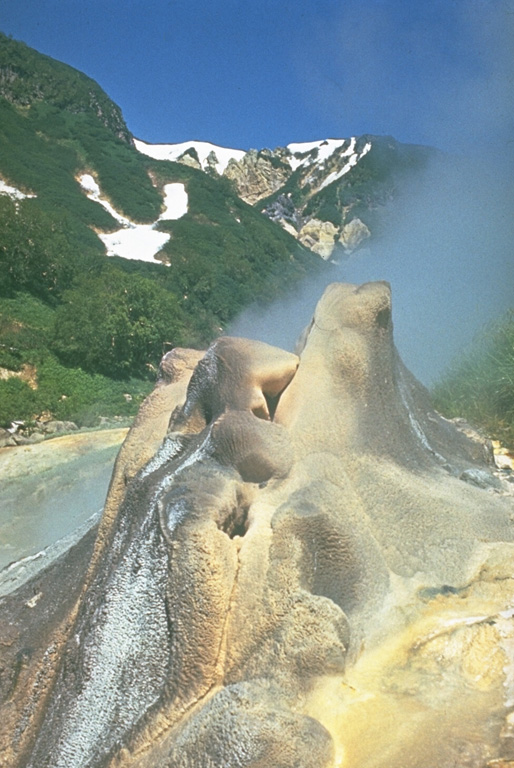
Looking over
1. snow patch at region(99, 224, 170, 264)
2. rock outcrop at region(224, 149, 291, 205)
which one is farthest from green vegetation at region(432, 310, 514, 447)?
rock outcrop at region(224, 149, 291, 205)

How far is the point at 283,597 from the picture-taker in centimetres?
206

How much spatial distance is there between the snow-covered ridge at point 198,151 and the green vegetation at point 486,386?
72.8 m

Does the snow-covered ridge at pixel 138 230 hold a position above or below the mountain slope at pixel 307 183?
below

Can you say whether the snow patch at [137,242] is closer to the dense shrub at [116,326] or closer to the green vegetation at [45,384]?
the dense shrub at [116,326]

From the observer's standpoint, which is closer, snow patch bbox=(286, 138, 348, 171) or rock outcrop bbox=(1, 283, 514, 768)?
rock outcrop bbox=(1, 283, 514, 768)

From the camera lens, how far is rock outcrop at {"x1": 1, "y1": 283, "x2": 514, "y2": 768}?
183cm

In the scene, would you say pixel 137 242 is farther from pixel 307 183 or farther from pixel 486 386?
pixel 307 183

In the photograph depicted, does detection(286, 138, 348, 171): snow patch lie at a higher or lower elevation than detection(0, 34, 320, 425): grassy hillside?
higher

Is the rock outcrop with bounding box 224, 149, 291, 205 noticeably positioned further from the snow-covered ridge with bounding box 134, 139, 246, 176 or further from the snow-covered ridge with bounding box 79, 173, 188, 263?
the snow-covered ridge with bounding box 79, 173, 188, 263

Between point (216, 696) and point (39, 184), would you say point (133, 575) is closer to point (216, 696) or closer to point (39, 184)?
point (216, 696)

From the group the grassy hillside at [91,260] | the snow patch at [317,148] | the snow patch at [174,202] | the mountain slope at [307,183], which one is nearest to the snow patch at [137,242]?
the grassy hillside at [91,260]

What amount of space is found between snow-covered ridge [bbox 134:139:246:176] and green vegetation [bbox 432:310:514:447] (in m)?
72.8

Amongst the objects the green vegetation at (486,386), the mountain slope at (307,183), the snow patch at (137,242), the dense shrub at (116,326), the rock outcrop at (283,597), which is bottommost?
the rock outcrop at (283,597)

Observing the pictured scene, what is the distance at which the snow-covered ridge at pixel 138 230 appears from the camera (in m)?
29.6
